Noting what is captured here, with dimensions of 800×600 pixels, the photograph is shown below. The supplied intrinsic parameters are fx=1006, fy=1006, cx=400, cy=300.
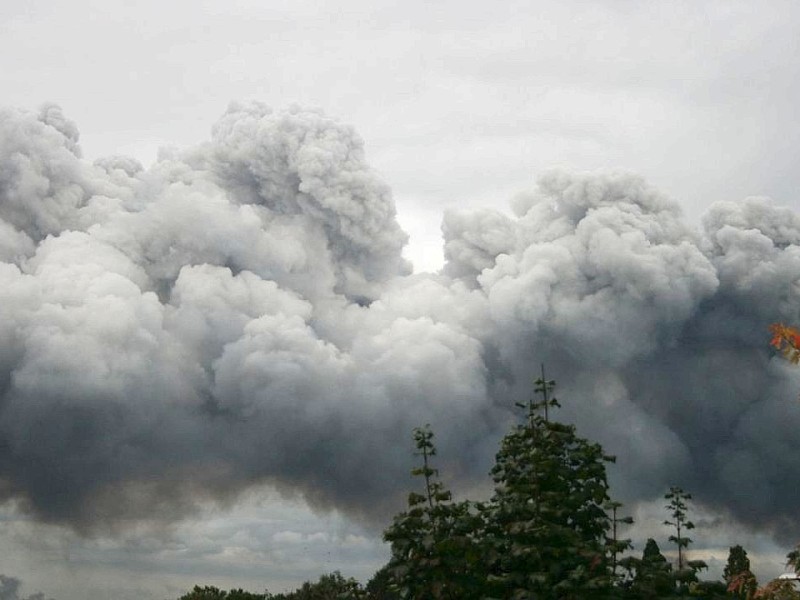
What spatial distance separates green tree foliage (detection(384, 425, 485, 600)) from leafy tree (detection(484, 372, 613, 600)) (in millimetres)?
687

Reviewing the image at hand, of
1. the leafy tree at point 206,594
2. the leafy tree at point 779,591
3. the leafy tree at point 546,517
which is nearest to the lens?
the leafy tree at point 779,591

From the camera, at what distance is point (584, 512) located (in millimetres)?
31359

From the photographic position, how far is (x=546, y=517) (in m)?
28.7

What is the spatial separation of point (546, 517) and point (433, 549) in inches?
153

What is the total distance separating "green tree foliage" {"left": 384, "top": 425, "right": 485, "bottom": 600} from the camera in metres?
26.5

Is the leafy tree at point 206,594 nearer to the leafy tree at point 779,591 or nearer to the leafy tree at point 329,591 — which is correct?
the leafy tree at point 329,591

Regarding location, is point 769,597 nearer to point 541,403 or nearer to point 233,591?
point 541,403

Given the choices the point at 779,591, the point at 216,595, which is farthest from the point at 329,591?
the point at 779,591

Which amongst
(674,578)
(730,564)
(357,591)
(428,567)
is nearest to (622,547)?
(674,578)

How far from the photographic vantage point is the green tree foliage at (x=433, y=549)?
86.8ft

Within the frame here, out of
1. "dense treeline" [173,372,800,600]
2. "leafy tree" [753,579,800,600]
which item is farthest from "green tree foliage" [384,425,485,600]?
"leafy tree" [753,579,800,600]

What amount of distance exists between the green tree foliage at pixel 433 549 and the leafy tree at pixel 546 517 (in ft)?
2.25

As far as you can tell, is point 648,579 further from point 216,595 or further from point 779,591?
point 216,595

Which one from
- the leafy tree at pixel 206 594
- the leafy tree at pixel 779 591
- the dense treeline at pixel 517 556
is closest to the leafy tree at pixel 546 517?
the dense treeline at pixel 517 556
